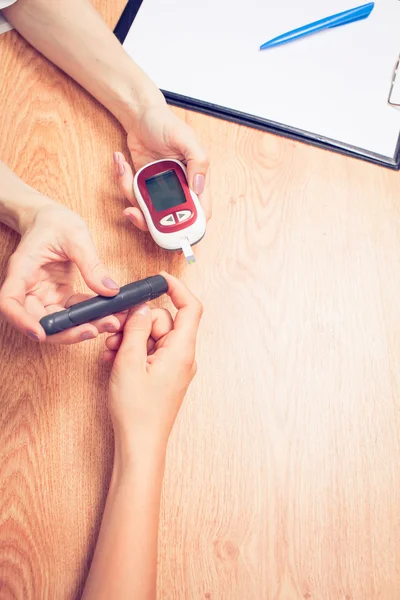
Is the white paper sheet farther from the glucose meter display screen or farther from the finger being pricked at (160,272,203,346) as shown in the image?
the finger being pricked at (160,272,203,346)


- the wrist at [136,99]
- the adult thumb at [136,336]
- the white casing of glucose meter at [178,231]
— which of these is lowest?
the adult thumb at [136,336]

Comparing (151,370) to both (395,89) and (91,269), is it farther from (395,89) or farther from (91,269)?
(395,89)

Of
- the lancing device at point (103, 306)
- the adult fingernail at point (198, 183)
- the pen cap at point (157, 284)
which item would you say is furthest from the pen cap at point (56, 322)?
the adult fingernail at point (198, 183)

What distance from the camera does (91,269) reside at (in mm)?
580

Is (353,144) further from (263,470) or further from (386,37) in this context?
(263,470)

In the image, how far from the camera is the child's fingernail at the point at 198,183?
0.67 metres

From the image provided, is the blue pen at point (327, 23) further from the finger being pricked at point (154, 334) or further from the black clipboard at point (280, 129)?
the finger being pricked at point (154, 334)

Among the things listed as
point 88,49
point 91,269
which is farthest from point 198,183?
point 88,49

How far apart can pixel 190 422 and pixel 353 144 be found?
505mm

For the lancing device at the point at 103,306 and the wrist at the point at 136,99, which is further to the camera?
the wrist at the point at 136,99

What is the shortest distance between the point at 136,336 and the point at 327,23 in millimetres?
636

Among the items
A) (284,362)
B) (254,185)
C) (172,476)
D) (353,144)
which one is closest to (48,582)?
(172,476)

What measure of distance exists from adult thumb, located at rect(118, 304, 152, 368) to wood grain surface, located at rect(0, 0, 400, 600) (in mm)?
65

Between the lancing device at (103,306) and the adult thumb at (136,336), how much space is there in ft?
0.07
